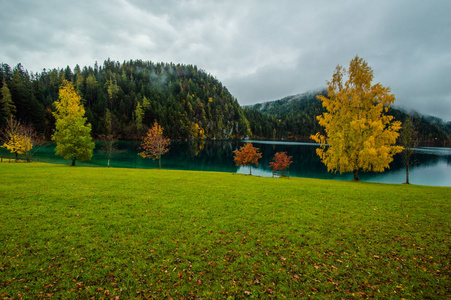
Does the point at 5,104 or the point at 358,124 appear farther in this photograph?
the point at 5,104

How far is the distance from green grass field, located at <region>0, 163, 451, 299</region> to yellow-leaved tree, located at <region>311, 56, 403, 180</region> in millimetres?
13072


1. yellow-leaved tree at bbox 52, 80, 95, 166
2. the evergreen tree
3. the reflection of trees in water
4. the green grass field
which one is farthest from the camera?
the evergreen tree

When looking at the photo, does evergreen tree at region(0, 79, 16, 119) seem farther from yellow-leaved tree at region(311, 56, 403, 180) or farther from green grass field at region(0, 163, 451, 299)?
yellow-leaved tree at region(311, 56, 403, 180)

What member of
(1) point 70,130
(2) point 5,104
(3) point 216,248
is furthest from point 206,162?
(2) point 5,104

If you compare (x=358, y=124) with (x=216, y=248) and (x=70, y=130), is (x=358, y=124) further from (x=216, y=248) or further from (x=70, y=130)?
(x=70, y=130)

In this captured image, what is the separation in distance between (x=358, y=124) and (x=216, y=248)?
26.1 metres

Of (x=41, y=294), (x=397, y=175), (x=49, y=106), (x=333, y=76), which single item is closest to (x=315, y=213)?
(x=41, y=294)

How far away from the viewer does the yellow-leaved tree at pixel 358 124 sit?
81.0ft

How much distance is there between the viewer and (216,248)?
26.4ft

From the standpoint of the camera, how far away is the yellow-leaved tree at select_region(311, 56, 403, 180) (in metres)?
24.7

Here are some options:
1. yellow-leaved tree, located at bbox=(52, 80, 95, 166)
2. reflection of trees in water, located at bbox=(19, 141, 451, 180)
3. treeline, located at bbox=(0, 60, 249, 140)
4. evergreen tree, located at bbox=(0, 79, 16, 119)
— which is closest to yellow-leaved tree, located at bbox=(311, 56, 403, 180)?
reflection of trees in water, located at bbox=(19, 141, 451, 180)

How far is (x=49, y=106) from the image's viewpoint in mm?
108188

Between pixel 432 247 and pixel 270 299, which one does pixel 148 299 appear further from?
pixel 432 247

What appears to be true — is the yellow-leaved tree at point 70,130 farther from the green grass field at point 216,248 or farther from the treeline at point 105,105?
the treeline at point 105,105
